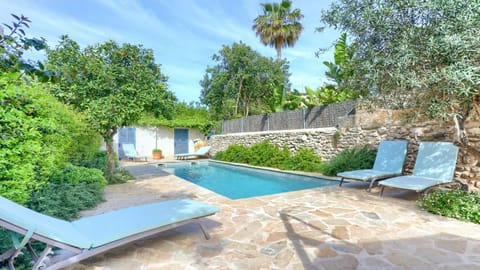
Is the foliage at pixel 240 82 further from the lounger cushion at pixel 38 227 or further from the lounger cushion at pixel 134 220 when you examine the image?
the lounger cushion at pixel 38 227

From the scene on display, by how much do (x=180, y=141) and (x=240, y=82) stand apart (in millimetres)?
6885

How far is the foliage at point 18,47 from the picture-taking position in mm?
1631

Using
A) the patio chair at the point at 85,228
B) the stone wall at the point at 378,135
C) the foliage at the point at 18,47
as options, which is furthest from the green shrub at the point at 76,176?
the stone wall at the point at 378,135

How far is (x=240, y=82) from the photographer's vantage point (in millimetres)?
19562

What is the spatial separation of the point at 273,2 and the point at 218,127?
11.3m

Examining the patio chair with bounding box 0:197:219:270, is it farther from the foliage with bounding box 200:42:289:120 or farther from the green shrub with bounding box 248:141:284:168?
the foliage with bounding box 200:42:289:120

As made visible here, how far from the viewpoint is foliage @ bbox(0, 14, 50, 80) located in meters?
1.63

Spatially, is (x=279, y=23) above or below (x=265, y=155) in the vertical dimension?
above

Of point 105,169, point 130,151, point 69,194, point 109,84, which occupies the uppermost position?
point 109,84

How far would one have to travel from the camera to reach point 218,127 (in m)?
19.5

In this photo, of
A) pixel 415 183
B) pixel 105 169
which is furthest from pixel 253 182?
pixel 415 183

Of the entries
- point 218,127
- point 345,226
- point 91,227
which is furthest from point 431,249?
point 218,127

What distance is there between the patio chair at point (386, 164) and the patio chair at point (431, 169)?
665mm

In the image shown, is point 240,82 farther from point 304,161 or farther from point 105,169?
point 105,169
